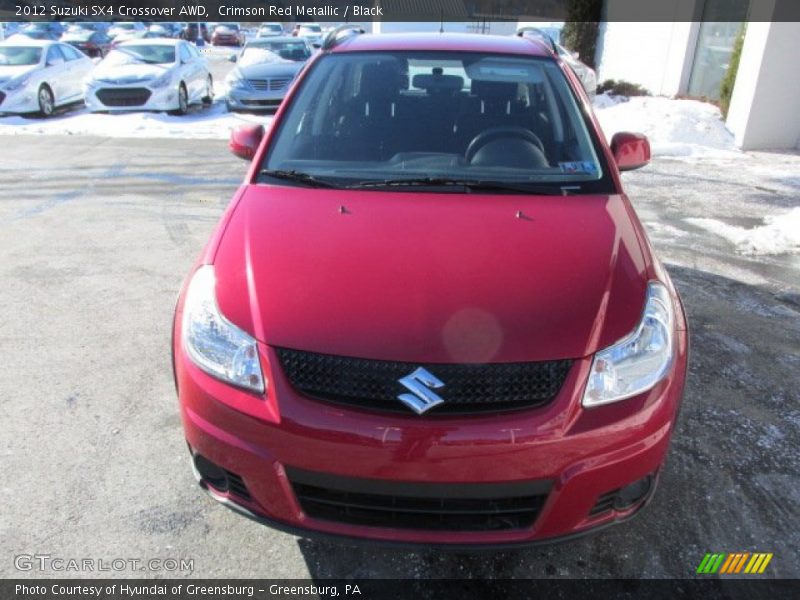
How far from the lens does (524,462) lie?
72.1 inches

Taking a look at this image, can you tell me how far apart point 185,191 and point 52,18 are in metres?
43.9

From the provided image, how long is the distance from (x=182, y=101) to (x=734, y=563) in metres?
12.8

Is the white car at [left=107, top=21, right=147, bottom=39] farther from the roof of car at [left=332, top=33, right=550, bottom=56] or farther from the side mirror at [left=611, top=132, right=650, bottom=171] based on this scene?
the side mirror at [left=611, top=132, right=650, bottom=171]

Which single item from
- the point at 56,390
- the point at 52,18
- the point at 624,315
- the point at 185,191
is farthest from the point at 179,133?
the point at 52,18

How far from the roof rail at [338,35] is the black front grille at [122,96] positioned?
9389 millimetres

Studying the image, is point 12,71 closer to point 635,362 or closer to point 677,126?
point 677,126

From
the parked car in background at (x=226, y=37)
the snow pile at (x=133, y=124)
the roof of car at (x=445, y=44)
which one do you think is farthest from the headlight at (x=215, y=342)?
the parked car in background at (x=226, y=37)

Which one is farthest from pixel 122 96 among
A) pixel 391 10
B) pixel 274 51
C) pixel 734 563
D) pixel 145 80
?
pixel 391 10

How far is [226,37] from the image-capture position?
36.8m

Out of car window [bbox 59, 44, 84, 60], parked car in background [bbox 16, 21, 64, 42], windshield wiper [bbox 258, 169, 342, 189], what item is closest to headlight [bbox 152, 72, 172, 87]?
car window [bbox 59, 44, 84, 60]

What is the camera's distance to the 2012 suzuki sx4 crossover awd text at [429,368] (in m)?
1.85

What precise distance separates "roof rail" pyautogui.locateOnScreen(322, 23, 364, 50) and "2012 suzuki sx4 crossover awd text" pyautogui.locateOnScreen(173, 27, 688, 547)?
1557 millimetres

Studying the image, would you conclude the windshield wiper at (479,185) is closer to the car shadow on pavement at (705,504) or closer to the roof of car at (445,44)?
the roof of car at (445,44)

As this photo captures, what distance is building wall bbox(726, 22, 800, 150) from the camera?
9156 millimetres
